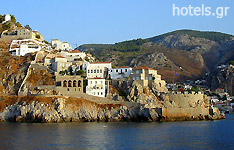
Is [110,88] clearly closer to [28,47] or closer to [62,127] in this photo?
[62,127]

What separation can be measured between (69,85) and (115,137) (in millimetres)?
27984

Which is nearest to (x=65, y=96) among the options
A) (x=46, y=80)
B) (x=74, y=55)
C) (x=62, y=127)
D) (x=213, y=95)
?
(x=46, y=80)

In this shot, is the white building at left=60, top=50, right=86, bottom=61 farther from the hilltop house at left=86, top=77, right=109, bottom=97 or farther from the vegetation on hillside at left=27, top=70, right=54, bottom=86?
the hilltop house at left=86, top=77, right=109, bottom=97

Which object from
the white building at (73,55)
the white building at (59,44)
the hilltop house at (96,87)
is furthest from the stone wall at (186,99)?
the white building at (59,44)

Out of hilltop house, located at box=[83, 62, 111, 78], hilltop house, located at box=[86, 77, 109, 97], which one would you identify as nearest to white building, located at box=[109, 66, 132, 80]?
hilltop house, located at box=[83, 62, 111, 78]

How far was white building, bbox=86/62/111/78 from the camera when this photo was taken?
8312 cm

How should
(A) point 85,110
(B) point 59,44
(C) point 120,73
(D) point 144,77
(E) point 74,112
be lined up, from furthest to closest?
(B) point 59,44 → (C) point 120,73 → (D) point 144,77 → (A) point 85,110 → (E) point 74,112

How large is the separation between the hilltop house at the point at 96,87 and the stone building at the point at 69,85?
1658 mm

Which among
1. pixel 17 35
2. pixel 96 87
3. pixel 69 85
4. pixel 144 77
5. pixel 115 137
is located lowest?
pixel 115 137

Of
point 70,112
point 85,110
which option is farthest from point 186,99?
point 70,112

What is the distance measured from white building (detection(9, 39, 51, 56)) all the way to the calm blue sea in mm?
30705

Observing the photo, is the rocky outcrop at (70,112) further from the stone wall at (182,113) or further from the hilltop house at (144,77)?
the hilltop house at (144,77)

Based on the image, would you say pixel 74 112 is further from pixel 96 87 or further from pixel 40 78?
pixel 40 78

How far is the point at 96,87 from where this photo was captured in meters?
77.0
